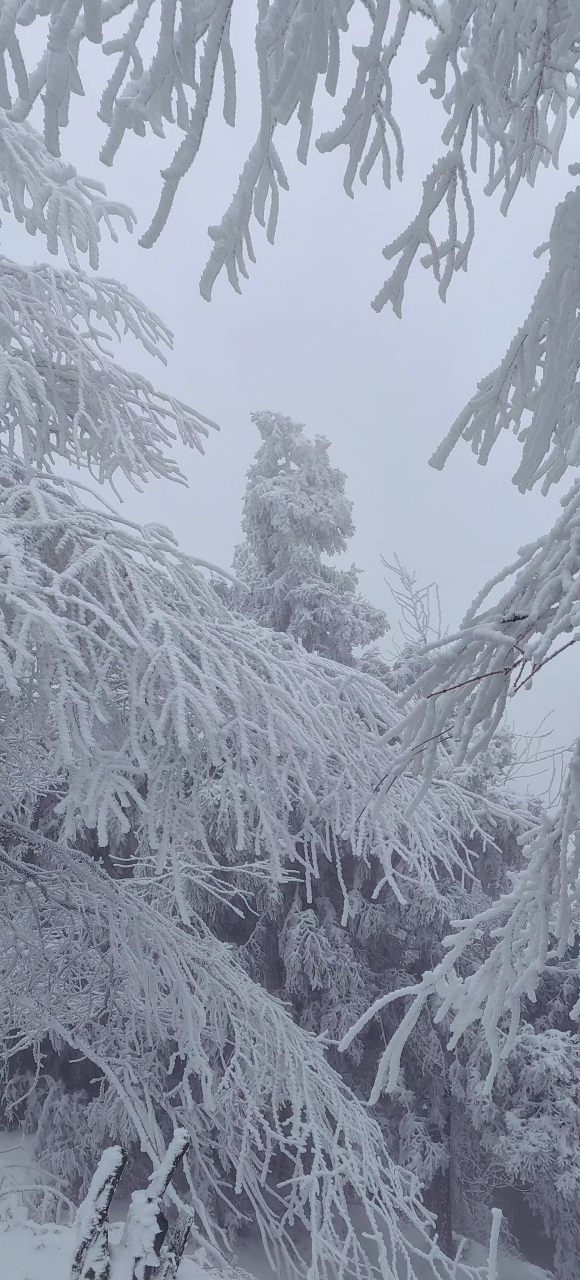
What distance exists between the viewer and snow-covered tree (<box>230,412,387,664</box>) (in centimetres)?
1219

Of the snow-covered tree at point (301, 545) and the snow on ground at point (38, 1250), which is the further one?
the snow-covered tree at point (301, 545)

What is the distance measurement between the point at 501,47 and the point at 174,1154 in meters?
3.90

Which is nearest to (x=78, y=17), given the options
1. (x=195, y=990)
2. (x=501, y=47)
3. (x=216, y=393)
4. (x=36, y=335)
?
(x=501, y=47)

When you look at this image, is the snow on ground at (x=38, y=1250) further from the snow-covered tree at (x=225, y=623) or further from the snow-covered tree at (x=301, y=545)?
the snow-covered tree at (x=301, y=545)

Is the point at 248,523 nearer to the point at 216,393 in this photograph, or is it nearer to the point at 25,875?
the point at 25,875

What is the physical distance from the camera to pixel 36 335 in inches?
156

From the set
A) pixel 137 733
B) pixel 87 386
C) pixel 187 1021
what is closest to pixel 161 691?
pixel 137 733

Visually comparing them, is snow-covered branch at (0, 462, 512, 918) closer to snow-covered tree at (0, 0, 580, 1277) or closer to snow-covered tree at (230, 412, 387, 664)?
snow-covered tree at (0, 0, 580, 1277)

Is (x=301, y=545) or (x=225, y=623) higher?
(x=301, y=545)

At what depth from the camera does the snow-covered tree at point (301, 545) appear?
40.0 ft

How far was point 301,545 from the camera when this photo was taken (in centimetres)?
1228

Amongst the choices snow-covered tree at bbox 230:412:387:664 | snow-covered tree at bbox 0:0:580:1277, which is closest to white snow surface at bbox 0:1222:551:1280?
snow-covered tree at bbox 0:0:580:1277

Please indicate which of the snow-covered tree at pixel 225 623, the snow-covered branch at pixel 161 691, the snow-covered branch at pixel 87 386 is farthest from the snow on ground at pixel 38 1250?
the snow-covered branch at pixel 87 386

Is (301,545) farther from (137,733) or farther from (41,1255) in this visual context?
(41,1255)
